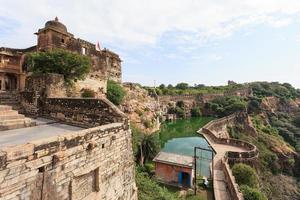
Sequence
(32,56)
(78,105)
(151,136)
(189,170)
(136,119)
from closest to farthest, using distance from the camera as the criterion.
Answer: (78,105) → (32,56) → (189,170) → (151,136) → (136,119)

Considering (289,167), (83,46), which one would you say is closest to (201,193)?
(83,46)

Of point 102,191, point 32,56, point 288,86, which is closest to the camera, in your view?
point 102,191

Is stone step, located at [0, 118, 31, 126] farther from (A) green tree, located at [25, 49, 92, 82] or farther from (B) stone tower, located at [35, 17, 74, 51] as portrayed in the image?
(B) stone tower, located at [35, 17, 74, 51]

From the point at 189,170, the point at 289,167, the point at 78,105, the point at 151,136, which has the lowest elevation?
the point at 289,167

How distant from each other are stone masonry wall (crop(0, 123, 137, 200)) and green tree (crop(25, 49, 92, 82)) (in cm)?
917

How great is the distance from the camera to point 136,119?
27391 millimetres

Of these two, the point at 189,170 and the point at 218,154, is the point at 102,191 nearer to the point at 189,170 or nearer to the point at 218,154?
the point at 189,170

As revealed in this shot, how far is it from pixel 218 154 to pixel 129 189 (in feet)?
58.5

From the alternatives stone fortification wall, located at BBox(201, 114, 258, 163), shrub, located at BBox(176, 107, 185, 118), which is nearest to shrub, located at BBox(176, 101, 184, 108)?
shrub, located at BBox(176, 107, 185, 118)

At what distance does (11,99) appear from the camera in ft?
37.6

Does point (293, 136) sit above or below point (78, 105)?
below

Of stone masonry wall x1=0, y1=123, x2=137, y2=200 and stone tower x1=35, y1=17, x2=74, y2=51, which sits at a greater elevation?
stone tower x1=35, y1=17, x2=74, y2=51

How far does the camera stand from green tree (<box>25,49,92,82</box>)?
14.2 m

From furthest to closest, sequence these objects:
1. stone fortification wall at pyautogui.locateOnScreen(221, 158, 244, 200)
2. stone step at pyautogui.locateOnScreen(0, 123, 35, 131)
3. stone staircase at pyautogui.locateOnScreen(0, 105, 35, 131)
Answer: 1. stone fortification wall at pyautogui.locateOnScreen(221, 158, 244, 200)
2. stone staircase at pyautogui.locateOnScreen(0, 105, 35, 131)
3. stone step at pyautogui.locateOnScreen(0, 123, 35, 131)
